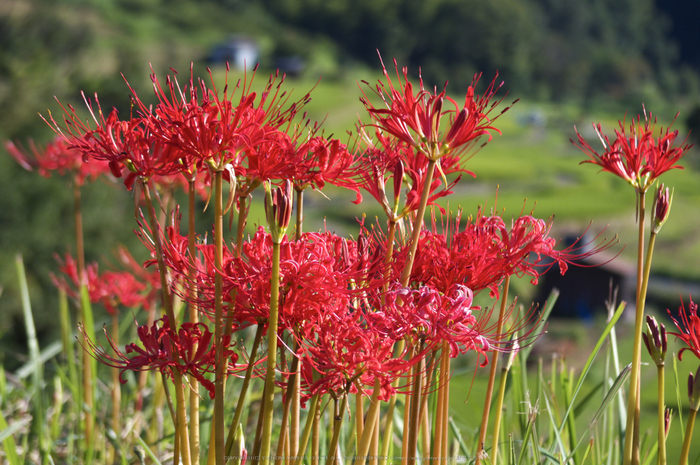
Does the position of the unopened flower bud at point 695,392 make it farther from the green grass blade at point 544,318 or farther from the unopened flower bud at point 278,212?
the unopened flower bud at point 278,212

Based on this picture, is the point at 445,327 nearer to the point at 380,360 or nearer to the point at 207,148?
the point at 380,360

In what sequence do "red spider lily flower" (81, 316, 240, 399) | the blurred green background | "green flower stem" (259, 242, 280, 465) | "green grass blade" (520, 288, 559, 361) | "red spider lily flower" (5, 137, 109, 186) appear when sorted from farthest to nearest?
the blurred green background < "red spider lily flower" (5, 137, 109, 186) < "green grass blade" (520, 288, 559, 361) < "red spider lily flower" (81, 316, 240, 399) < "green flower stem" (259, 242, 280, 465)

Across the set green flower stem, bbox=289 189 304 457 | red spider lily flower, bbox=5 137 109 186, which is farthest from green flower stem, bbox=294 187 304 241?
red spider lily flower, bbox=5 137 109 186

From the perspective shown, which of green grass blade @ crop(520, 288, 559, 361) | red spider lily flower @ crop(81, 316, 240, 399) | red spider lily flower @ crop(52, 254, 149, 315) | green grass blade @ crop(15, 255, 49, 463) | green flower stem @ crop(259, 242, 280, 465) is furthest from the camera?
red spider lily flower @ crop(52, 254, 149, 315)

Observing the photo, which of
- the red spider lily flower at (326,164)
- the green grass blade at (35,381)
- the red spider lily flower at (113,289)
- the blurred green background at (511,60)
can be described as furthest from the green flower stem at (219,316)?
the blurred green background at (511,60)

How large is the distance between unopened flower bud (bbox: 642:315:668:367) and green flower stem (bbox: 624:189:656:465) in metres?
0.01

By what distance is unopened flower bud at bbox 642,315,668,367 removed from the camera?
2.51 ft

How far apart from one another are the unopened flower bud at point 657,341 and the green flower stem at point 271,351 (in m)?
0.48

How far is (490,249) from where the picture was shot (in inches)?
31.6

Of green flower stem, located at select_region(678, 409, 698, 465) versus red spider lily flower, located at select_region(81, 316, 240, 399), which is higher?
red spider lily flower, located at select_region(81, 316, 240, 399)

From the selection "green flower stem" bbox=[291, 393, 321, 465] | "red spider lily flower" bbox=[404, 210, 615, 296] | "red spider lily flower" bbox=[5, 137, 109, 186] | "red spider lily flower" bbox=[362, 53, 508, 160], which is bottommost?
"green flower stem" bbox=[291, 393, 321, 465]

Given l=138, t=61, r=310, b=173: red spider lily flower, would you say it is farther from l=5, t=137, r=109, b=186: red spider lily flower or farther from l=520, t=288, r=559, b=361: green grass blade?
l=5, t=137, r=109, b=186: red spider lily flower

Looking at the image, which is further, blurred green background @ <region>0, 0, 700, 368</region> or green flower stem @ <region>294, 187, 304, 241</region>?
blurred green background @ <region>0, 0, 700, 368</region>

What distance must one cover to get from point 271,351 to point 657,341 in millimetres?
485
